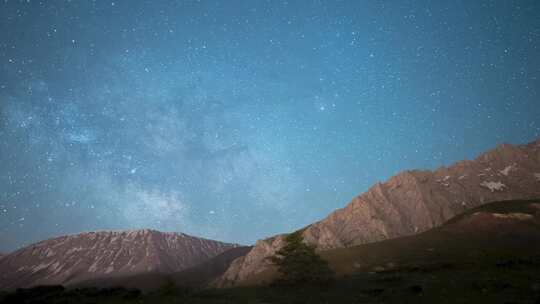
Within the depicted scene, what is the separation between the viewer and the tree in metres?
53.7

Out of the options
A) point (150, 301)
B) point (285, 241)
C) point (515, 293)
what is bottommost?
point (515, 293)

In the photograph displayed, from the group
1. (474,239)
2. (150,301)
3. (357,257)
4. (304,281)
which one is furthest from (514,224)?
(150,301)

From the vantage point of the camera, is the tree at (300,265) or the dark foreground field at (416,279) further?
the tree at (300,265)

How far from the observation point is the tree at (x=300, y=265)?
53.7 m

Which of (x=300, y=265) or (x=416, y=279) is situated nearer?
(x=416, y=279)

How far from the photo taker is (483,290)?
29391mm

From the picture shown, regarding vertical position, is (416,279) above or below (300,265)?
below

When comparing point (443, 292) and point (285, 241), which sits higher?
point (285, 241)

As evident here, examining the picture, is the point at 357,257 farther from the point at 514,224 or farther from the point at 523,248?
the point at 514,224

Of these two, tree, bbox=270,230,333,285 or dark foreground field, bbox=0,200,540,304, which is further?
tree, bbox=270,230,333,285

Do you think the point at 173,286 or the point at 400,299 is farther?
the point at 173,286

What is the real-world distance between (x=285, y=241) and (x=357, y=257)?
137687 mm

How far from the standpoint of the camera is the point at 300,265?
5400cm

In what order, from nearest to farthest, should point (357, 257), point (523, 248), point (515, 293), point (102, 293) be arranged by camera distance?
point (515, 293) < point (102, 293) < point (523, 248) < point (357, 257)
